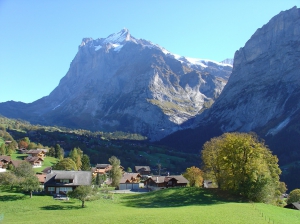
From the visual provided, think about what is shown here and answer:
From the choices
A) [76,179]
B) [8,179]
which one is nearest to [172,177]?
[76,179]

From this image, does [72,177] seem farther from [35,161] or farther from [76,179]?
[35,161]

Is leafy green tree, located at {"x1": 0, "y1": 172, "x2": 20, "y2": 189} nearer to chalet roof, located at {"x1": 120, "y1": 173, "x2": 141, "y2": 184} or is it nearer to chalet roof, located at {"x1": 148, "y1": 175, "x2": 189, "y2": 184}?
chalet roof, located at {"x1": 120, "y1": 173, "x2": 141, "y2": 184}

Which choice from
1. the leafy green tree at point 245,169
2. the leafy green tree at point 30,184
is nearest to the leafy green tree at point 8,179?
the leafy green tree at point 30,184

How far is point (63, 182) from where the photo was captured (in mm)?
72750

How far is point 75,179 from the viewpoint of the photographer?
73.9 meters

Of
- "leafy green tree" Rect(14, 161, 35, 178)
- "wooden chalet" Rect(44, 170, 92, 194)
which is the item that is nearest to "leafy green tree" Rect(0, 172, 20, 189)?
"leafy green tree" Rect(14, 161, 35, 178)

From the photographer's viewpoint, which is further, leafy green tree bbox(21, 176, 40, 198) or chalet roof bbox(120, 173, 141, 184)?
chalet roof bbox(120, 173, 141, 184)

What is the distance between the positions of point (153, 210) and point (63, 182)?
31.6 metres

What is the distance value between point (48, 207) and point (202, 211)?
1156 inches

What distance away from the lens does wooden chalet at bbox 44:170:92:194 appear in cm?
7171

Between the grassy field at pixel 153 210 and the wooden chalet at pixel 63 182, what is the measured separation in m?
6.03

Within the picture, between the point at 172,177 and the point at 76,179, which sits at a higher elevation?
the point at 76,179

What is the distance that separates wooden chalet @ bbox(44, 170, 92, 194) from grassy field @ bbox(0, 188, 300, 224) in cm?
603

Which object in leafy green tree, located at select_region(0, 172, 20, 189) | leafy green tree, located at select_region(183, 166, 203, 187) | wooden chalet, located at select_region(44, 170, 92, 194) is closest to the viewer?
leafy green tree, located at select_region(0, 172, 20, 189)
